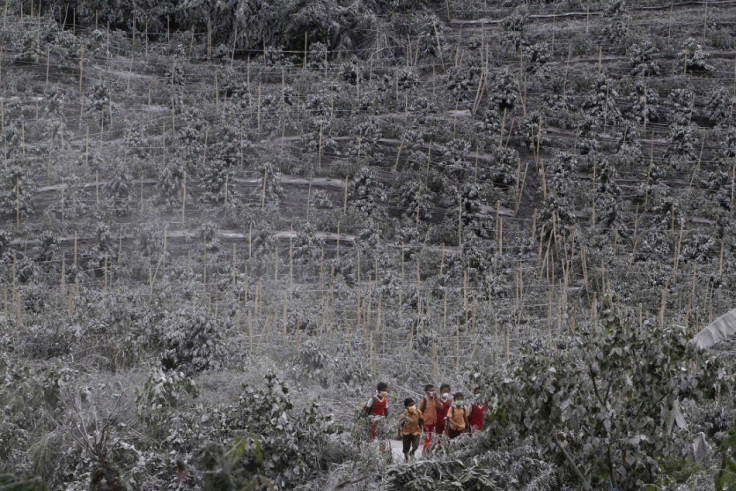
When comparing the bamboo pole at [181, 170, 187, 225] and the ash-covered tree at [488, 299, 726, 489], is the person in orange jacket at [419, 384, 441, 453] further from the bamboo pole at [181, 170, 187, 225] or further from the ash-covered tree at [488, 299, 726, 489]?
the bamboo pole at [181, 170, 187, 225]

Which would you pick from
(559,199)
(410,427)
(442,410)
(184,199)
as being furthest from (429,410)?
(184,199)

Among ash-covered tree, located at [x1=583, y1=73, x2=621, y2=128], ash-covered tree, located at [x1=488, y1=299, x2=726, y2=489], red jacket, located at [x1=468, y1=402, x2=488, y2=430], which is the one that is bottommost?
red jacket, located at [x1=468, y1=402, x2=488, y2=430]

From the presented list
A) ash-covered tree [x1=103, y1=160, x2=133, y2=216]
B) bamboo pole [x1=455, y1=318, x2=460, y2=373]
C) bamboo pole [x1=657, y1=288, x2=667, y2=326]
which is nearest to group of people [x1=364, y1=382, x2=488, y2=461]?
bamboo pole [x1=455, y1=318, x2=460, y2=373]

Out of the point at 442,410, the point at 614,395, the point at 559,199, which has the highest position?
the point at 559,199

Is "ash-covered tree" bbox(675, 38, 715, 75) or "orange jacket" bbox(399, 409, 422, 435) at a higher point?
"ash-covered tree" bbox(675, 38, 715, 75)

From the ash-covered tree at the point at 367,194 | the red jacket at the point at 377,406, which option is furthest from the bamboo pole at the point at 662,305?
the red jacket at the point at 377,406

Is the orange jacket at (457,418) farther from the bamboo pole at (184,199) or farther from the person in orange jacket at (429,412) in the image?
the bamboo pole at (184,199)

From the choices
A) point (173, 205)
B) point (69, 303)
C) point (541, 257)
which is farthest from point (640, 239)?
point (69, 303)

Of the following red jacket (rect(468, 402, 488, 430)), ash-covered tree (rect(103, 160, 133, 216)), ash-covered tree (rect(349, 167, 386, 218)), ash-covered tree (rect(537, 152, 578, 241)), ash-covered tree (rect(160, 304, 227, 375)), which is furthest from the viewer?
ash-covered tree (rect(349, 167, 386, 218))

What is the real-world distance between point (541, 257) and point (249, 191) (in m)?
4.79

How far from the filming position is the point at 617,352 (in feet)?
24.7

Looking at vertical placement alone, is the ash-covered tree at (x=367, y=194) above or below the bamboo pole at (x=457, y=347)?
above

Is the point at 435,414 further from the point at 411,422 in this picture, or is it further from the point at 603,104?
the point at 603,104

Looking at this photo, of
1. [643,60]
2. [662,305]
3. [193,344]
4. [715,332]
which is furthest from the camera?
[643,60]
